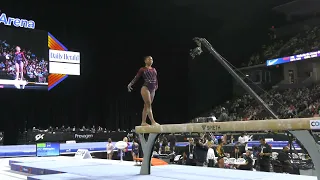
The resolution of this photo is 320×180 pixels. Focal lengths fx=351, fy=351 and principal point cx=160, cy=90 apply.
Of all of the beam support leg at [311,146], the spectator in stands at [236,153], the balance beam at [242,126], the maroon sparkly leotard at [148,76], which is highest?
the maroon sparkly leotard at [148,76]

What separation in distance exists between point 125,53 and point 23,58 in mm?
7608

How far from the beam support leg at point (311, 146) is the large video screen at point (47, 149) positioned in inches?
500

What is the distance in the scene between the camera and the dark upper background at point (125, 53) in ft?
71.9

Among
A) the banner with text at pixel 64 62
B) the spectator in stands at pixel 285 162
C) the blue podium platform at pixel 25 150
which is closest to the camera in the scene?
the spectator in stands at pixel 285 162

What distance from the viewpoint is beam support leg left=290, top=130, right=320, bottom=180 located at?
13.3 feet

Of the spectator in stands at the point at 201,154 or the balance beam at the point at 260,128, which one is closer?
the balance beam at the point at 260,128

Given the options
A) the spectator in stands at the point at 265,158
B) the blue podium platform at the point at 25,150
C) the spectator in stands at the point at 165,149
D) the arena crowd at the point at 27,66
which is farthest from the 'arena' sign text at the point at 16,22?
the spectator in stands at the point at 265,158

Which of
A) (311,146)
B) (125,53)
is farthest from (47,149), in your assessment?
(311,146)

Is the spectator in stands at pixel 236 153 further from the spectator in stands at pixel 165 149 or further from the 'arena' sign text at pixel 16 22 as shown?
the 'arena' sign text at pixel 16 22

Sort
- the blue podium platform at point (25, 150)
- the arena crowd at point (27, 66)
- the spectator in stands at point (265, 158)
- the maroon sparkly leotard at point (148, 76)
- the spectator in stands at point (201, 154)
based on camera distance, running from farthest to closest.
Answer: the arena crowd at point (27, 66) → the blue podium platform at point (25, 150) → the spectator in stands at point (201, 154) → the spectator in stands at point (265, 158) → the maroon sparkly leotard at point (148, 76)

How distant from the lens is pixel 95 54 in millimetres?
23812

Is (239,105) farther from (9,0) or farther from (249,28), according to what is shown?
(9,0)

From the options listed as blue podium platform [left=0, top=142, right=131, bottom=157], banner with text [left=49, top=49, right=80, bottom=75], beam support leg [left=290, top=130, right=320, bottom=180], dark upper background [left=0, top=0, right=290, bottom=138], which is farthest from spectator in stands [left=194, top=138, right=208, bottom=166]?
dark upper background [left=0, top=0, right=290, bottom=138]

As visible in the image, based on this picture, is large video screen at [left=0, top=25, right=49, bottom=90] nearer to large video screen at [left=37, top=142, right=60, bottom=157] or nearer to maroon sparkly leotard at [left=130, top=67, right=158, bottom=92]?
large video screen at [left=37, top=142, right=60, bottom=157]
